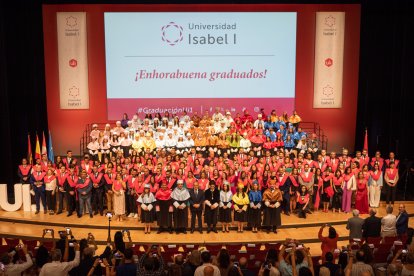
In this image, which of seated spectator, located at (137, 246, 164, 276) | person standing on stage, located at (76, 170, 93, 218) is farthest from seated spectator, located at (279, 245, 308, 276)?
person standing on stage, located at (76, 170, 93, 218)

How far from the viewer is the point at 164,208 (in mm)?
13227

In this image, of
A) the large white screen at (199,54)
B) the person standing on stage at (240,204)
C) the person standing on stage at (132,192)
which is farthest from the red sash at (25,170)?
the person standing on stage at (240,204)

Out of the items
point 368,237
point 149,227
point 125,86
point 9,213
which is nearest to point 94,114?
point 125,86

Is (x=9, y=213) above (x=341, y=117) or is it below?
below

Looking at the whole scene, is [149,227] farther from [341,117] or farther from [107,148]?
[341,117]

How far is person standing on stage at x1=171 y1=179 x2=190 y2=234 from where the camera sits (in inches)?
515

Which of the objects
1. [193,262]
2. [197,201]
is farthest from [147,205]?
[193,262]

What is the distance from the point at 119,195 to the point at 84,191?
0.99 meters

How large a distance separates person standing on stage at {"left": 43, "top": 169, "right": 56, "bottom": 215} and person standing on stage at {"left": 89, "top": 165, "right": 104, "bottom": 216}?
105cm

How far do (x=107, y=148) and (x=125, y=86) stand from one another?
3227mm

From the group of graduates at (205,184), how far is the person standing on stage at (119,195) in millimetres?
26

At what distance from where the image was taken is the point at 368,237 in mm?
11062

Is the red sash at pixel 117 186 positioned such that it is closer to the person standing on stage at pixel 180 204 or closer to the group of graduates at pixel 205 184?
the group of graduates at pixel 205 184

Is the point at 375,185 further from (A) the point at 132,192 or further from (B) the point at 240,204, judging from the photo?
(A) the point at 132,192
